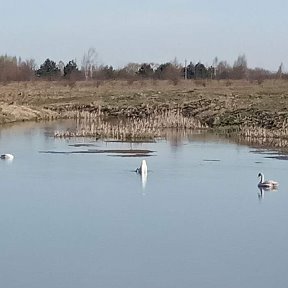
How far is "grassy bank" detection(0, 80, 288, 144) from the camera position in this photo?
28.1 m

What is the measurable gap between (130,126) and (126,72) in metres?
42.0

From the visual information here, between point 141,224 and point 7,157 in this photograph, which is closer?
point 141,224

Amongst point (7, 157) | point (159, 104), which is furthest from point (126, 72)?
point (7, 157)

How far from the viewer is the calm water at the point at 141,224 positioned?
8.26 meters

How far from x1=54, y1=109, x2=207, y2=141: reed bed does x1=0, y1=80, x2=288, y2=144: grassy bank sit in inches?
36.3

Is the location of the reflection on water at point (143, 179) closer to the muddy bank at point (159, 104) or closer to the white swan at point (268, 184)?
the white swan at point (268, 184)

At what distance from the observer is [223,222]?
10.9 meters

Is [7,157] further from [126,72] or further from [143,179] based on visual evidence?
[126,72]

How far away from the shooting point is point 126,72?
6862cm

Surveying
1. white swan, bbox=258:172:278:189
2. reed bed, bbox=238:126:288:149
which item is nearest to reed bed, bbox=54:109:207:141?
reed bed, bbox=238:126:288:149

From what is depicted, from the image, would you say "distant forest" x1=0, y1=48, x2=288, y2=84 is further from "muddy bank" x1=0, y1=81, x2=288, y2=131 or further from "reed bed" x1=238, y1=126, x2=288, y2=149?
"reed bed" x1=238, y1=126, x2=288, y2=149

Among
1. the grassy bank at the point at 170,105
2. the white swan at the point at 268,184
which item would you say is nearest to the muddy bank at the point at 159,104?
the grassy bank at the point at 170,105

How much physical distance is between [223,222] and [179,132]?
49.6 ft

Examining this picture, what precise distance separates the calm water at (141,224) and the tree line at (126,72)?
44872 millimetres
